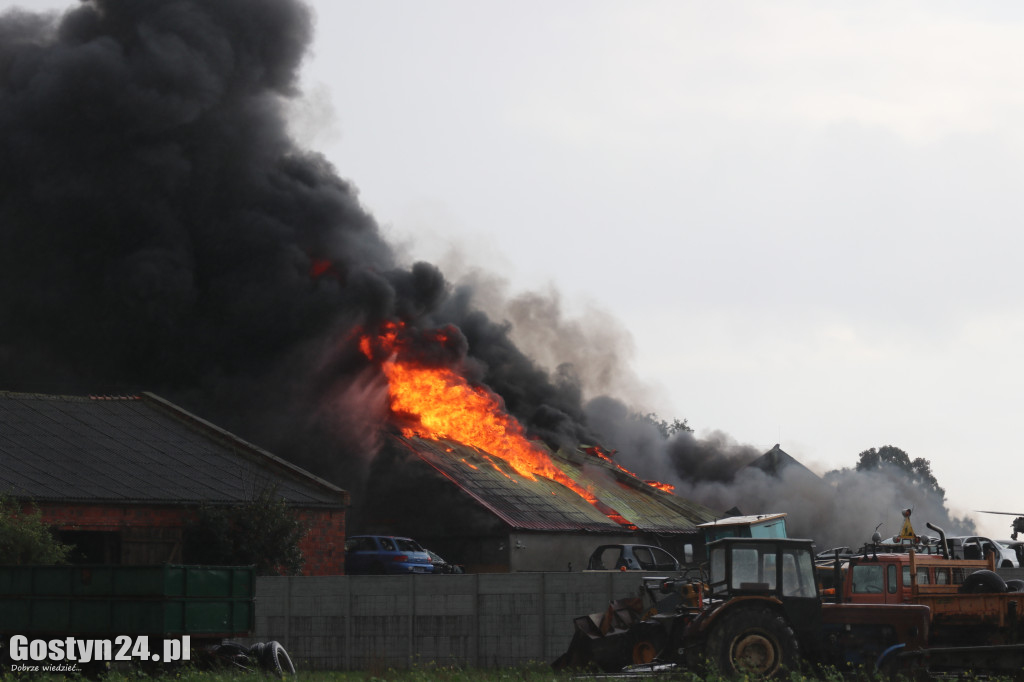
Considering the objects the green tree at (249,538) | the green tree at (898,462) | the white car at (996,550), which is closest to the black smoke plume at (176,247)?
the green tree at (249,538)

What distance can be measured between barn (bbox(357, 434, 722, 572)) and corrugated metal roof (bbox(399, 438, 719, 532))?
0.07 m

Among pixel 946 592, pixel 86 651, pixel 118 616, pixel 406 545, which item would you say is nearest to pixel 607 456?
pixel 406 545

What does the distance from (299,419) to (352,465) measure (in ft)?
13.9

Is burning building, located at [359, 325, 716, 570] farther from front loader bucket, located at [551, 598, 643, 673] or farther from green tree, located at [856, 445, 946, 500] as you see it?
green tree, located at [856, 445, 946, 500]

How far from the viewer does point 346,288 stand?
171 ft

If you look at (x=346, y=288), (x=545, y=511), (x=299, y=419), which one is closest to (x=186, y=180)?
(x=346, y=288)

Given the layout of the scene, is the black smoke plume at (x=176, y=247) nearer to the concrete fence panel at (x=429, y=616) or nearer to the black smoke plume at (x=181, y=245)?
the black smoke plume at (x=181, y=245)

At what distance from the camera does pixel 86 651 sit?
19781mm

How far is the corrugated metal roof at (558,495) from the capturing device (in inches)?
1687

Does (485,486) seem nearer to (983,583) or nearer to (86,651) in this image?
(983,583)

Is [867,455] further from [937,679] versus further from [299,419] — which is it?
[937,679]

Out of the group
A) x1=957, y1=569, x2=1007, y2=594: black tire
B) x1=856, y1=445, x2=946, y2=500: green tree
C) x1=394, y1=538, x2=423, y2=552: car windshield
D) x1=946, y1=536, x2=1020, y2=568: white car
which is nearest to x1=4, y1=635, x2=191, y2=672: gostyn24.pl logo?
x1=957, y1=569, x2=1007, y2=594: black tire

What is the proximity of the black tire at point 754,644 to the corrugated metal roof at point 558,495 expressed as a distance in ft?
71.4

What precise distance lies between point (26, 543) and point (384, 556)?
39.8ft
